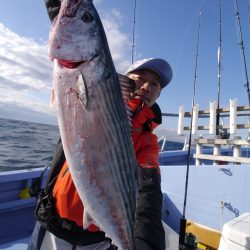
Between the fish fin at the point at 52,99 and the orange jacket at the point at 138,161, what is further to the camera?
the orange jacket at the point at 138,161

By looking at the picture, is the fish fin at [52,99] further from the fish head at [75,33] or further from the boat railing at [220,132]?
the boat railing at [220,132]

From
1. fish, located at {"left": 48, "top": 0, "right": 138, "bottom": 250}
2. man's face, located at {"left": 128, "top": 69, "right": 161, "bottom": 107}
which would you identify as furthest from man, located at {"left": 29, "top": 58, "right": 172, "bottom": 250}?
fish, located at {"left": 48, "top": 0, "right": 138, "bottom": 250}

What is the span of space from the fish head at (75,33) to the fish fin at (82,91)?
0.43ft

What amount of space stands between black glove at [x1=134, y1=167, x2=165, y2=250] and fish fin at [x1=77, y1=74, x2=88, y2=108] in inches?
23.3

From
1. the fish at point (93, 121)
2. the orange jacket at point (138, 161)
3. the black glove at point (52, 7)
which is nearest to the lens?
the fish at point (93, 121)

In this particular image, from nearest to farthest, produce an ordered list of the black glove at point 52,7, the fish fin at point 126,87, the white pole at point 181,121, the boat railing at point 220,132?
the fish fin at point 126,87
the black glove at point 52,7
the boat railing at point 220,132
the white pole at point 181,121

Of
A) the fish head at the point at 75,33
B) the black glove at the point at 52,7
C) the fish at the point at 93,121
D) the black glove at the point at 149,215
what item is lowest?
the black glove at the point at 149,215

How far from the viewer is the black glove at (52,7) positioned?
193 centimetres

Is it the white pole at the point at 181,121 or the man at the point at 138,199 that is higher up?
the white pole at the point at 181,121

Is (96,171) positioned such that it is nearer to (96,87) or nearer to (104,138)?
(104,138)

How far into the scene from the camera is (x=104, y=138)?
1538 millimetres

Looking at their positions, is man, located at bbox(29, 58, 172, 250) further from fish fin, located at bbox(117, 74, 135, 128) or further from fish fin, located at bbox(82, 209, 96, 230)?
fish fin, located at bbox(82, 209, 96, 230)

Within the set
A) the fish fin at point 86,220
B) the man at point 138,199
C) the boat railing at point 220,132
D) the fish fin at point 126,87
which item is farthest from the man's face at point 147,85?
the boat railing at point 220,132

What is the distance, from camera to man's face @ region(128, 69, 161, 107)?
251cm
